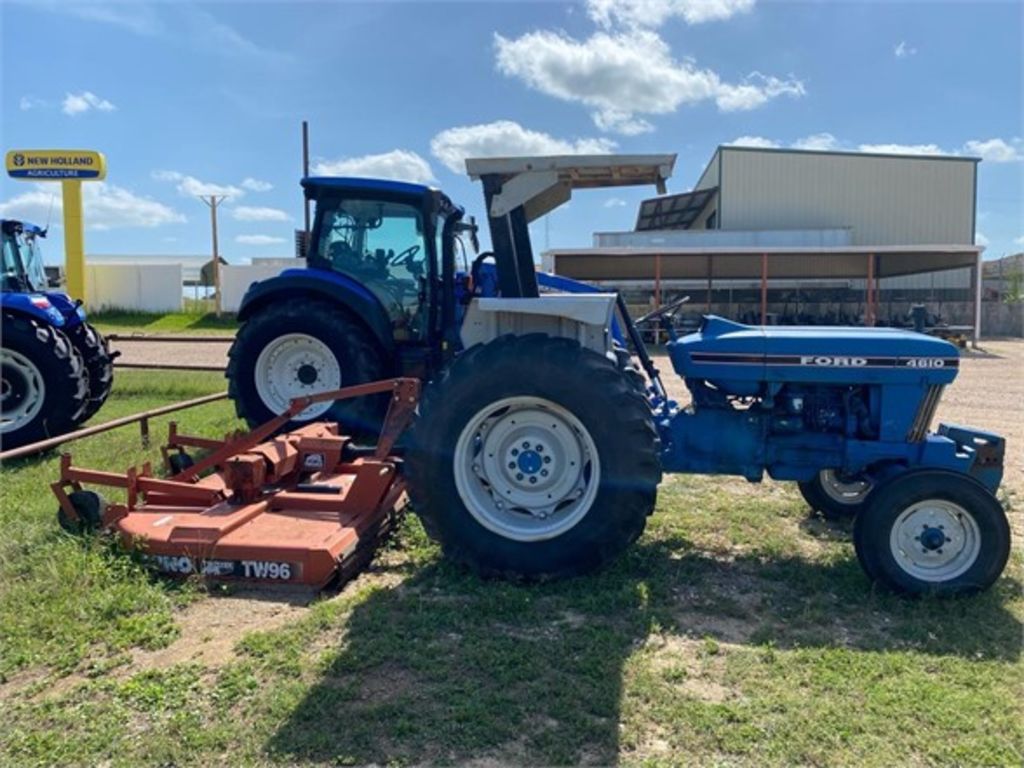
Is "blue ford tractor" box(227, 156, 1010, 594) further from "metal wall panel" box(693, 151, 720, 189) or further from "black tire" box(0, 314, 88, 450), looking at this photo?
"metal wall panel" box(693, 151, 720, 189)

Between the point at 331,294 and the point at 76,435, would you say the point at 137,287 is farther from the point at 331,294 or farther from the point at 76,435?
the point at 76,435

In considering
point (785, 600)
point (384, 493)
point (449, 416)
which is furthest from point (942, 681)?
point (384, 493)

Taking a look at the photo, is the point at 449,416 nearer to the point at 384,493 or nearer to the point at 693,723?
the point at 384,493

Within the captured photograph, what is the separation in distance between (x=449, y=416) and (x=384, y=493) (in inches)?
34.8

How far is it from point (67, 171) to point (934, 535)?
2195cm

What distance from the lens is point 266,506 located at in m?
4.20

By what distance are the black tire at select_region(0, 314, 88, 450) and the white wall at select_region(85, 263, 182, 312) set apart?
25.1m

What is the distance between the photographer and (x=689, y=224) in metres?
34.5

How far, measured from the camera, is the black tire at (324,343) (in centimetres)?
646

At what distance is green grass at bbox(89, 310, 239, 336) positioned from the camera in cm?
2625

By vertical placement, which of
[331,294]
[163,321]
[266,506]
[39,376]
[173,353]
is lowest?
[266,506]

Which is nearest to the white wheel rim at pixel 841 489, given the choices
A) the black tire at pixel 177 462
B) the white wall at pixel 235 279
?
the black tire at pixel 177 462

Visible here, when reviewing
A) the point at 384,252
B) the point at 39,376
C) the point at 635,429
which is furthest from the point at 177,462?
the point at 635,429

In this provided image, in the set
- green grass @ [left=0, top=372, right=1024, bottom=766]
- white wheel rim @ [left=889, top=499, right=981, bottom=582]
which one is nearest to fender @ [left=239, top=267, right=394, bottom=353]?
green grass @ [left=0, top=372, right=1024, bottom=766]
